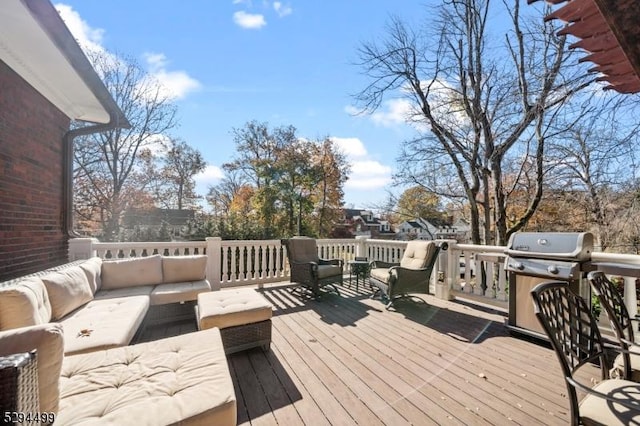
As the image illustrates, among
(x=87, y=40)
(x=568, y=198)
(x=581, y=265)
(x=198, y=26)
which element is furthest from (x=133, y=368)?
(x=87, y=40)

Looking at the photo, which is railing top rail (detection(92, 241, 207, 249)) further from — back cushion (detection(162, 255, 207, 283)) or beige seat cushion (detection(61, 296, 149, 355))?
beige seat cushion (detection(61, 296, 149, 355))

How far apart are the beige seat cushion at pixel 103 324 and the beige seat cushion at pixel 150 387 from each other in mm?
288

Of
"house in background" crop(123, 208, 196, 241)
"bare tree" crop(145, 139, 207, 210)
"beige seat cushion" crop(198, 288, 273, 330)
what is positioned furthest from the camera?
"bare tree" crop(145, 139, 207, 210)

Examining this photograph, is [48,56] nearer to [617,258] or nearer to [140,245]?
[140,245]

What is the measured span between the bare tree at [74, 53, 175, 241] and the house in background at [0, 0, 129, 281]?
335 inches

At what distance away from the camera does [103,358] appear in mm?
1770

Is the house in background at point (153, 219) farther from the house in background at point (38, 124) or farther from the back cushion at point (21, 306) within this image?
the back cushion at point (21, 306)

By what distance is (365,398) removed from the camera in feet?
6.90

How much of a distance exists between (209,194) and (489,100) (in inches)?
664

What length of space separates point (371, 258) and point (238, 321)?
4.28 m

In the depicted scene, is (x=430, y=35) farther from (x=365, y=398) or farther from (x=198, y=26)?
(x=365, y=398)

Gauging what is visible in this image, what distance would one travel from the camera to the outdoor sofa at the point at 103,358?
1269mm

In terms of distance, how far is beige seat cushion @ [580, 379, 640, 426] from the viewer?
1187 mm

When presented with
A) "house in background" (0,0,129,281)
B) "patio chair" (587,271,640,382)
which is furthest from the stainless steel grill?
"house in background" (0,0,129,281)
